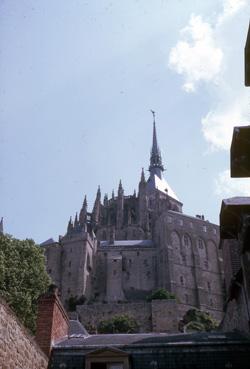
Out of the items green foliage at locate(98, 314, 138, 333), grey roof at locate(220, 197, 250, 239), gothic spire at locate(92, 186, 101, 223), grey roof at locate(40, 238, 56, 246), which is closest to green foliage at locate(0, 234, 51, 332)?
green foliage at locate(98, 314, 138, 333)

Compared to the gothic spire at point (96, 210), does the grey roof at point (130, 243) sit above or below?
below

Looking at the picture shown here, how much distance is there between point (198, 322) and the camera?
187 feet

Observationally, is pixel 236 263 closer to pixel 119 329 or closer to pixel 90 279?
pixel 119 329

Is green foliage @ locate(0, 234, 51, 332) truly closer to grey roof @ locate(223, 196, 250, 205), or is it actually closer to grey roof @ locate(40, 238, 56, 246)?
grey roof @ locate(223, 196, 250, 205)

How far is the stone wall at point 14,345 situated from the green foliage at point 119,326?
4292 centimetres

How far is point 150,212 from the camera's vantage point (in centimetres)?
9656

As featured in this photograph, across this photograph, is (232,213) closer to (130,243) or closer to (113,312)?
(113,312)

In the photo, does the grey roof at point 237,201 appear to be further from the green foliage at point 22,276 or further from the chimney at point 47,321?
the green foliage at point 22,276

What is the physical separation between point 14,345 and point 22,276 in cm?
2519

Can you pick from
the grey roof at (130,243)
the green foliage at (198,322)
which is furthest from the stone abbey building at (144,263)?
the green foliage at (198,322)

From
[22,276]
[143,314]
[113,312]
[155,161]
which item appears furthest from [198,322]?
[155,161]

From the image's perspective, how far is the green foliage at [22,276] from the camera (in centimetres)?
3078

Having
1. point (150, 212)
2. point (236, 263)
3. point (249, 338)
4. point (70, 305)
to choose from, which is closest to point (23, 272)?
point (236, 263)

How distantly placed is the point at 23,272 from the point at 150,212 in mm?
63672
